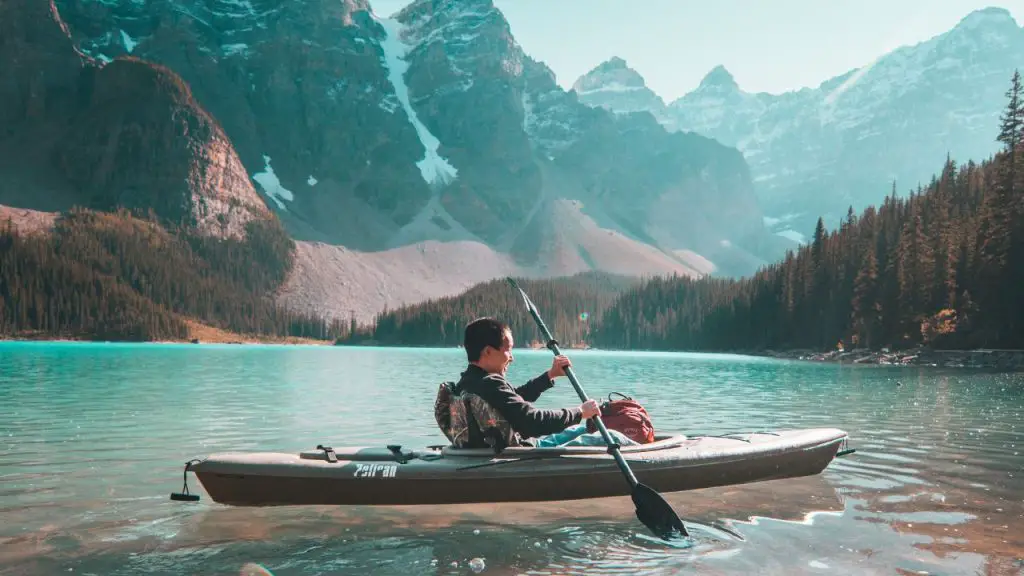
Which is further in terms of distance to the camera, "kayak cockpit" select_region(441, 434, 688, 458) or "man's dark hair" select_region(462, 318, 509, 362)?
"kayak cockpit" select_region(441, 434, 688, 458)

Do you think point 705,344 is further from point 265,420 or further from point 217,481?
point 217,481

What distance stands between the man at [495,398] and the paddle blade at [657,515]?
1356 millimetres

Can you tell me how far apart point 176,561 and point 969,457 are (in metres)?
16.7

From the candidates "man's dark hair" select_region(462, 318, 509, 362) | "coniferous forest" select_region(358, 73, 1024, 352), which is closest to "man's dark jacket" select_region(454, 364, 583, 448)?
"man's dark hair" select_region(462, 318, 509, 362)

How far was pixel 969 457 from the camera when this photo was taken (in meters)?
17.1

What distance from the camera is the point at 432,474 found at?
1069 centimetres

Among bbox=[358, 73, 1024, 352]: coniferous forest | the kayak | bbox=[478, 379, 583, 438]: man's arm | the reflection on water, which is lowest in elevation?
the reflection on water

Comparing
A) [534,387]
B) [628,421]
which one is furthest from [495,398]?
[628,421]

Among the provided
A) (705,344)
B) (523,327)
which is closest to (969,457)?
(705,344)

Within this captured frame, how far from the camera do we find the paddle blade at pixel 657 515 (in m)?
10.2

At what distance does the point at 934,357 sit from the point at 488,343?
67.8 m

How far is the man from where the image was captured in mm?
9984

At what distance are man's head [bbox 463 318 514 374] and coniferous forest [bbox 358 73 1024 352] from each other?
2445 inches

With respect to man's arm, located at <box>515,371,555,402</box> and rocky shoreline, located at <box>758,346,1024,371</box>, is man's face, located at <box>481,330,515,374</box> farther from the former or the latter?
rocky shoreline, located at <box>758,346,1024,371</box>
